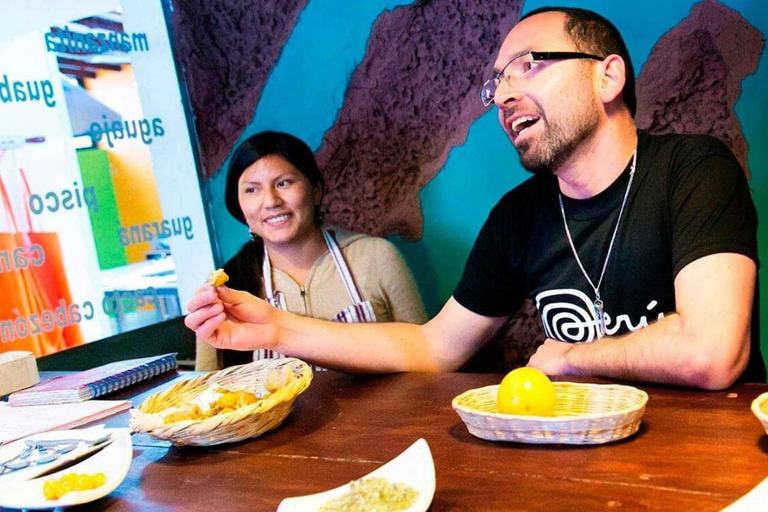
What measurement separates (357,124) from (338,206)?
349 mm

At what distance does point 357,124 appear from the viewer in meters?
3.19

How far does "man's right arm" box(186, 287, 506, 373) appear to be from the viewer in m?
1.86

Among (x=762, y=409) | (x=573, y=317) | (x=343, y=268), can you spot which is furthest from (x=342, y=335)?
(x=762, y=409)

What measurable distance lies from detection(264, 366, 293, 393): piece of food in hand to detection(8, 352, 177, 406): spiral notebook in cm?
76

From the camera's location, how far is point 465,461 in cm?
126

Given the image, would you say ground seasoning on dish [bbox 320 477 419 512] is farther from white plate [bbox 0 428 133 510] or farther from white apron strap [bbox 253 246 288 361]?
white apron strap [bbox 253 246 288 361]

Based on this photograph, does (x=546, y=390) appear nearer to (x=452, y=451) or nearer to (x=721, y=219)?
(x=452, y=451)

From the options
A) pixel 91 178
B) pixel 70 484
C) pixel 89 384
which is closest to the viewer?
pixel 70 484

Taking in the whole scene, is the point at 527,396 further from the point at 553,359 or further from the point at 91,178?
the point at 91,178

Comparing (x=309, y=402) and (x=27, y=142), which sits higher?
(x=27, y=142)

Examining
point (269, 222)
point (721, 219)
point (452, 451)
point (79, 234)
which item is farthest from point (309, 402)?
point (79, 234)

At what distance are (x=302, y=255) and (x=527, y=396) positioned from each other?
178 cm

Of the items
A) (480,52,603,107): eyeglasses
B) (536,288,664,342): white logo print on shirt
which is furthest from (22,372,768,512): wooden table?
(480,52,603,107): eyeglasses

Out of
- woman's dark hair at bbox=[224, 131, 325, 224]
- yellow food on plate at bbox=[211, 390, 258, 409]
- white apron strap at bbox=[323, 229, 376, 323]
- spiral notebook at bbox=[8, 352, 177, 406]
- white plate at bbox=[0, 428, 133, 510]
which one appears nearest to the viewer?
white plate at bbox=[0, 428, 133, 510]
